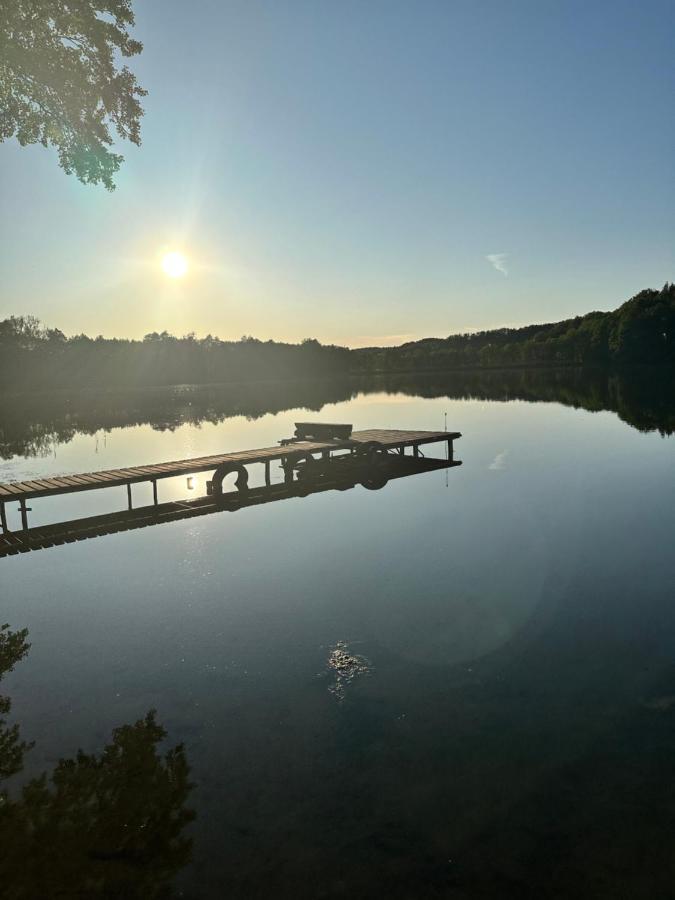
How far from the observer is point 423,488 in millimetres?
21500

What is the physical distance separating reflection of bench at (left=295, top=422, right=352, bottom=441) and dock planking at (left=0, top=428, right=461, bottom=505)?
1.40 feet

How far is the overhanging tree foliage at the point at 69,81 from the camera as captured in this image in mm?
14344

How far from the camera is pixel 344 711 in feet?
23.7

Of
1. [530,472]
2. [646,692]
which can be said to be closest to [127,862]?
[646,692]

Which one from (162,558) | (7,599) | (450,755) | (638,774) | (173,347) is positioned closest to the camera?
(638,774)

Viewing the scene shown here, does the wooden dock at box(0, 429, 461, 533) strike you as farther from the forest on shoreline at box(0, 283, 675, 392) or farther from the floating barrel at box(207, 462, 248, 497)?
the forest on shoreline at box(0, 283, 675, 392)

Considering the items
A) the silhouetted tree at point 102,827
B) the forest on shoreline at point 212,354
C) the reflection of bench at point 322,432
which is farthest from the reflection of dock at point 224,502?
the forest on shoreline at point 212,354

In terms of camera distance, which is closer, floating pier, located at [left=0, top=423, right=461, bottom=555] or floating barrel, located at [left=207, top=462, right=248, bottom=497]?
floating pier, located at [left=0, top=423, right=461, bottom=555]

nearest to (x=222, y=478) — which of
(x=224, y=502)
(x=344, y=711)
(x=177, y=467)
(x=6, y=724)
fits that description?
(x=224, y=502)

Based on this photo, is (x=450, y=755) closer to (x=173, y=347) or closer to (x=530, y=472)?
(x=530, y=472)

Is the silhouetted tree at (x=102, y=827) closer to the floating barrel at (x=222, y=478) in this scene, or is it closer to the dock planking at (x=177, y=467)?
the dock planking at (x=177, y=467)

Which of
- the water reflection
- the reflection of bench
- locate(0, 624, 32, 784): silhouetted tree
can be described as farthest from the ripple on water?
the reflection of bench

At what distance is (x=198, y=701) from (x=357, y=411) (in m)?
54.6

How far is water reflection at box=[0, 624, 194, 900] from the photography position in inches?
193
